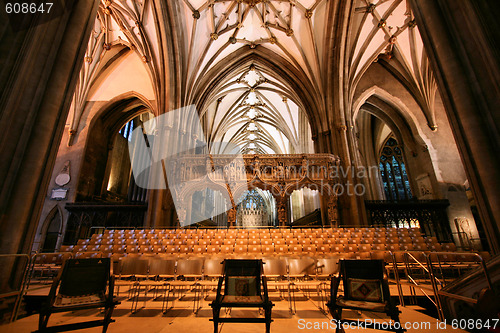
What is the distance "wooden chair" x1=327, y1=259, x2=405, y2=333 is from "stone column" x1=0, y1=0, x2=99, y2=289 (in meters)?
4.19

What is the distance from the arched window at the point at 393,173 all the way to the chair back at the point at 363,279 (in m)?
18.3

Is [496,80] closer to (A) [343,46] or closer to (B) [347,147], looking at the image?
(B) [347,147]

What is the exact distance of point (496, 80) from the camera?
3.35 metres

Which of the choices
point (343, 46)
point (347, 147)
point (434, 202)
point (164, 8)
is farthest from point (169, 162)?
point (434, 202)

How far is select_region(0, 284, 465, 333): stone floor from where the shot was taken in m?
2.70

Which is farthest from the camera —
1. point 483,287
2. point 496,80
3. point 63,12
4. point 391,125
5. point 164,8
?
point 391,125

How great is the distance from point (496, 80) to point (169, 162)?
12.0 m

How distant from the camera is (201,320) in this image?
3.06 m

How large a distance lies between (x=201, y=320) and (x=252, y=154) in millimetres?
9116

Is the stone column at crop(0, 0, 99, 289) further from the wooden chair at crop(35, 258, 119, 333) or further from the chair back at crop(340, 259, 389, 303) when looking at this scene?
the chair back at crop(340, 259, 389, 303)

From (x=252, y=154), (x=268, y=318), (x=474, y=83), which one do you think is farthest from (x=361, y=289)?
(x=252, y=154)

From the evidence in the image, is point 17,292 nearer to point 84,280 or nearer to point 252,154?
point 84,280

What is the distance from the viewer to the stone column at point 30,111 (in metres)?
3.18

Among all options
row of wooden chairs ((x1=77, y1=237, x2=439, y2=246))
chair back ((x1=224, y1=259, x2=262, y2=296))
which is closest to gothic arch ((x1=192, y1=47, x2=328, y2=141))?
row of wooden chairs ((x1=77, y1=237, x2=439, y2=246))
